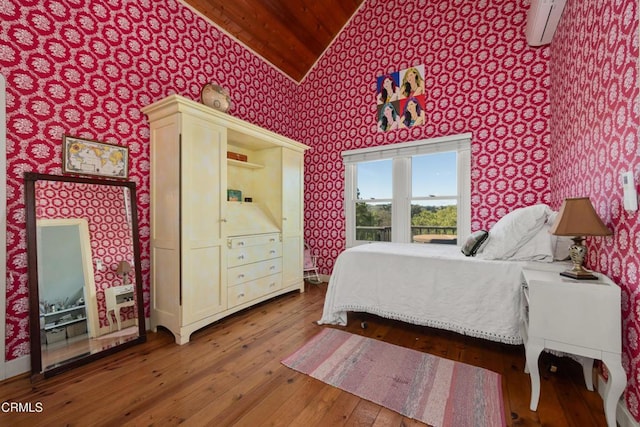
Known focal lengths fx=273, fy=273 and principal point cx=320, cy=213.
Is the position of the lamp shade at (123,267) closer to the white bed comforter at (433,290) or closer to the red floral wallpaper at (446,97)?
the white bed comforter at (433,290)

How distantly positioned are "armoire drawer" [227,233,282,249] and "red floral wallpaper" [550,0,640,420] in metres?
2.81

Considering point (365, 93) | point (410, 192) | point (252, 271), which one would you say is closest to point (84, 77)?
point (252, 271)

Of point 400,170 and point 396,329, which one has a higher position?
point 400,170

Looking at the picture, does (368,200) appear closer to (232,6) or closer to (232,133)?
(232,133)

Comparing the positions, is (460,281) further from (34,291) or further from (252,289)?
(34,291)

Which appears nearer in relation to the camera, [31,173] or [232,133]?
[31,173]

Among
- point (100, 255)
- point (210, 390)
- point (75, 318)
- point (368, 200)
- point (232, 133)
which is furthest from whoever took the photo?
point (368, 200)

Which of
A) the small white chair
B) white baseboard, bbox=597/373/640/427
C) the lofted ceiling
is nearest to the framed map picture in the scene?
the lofted ceiling

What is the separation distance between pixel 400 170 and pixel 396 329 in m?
2.08

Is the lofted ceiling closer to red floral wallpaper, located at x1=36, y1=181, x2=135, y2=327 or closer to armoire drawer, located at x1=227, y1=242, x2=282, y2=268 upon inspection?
red floral wallpaper, located at x1=36, y1=181, x2=135, y2=327

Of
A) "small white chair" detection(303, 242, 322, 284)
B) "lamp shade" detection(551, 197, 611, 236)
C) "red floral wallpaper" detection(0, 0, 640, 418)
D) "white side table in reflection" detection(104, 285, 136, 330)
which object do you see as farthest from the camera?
"small white chair" detection(303, 242, 322, 284)

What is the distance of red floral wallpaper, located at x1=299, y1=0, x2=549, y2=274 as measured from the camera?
2988mm

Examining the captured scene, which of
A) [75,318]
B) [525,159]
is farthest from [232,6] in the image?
[525,159]

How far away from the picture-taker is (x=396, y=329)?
8.46 feet
